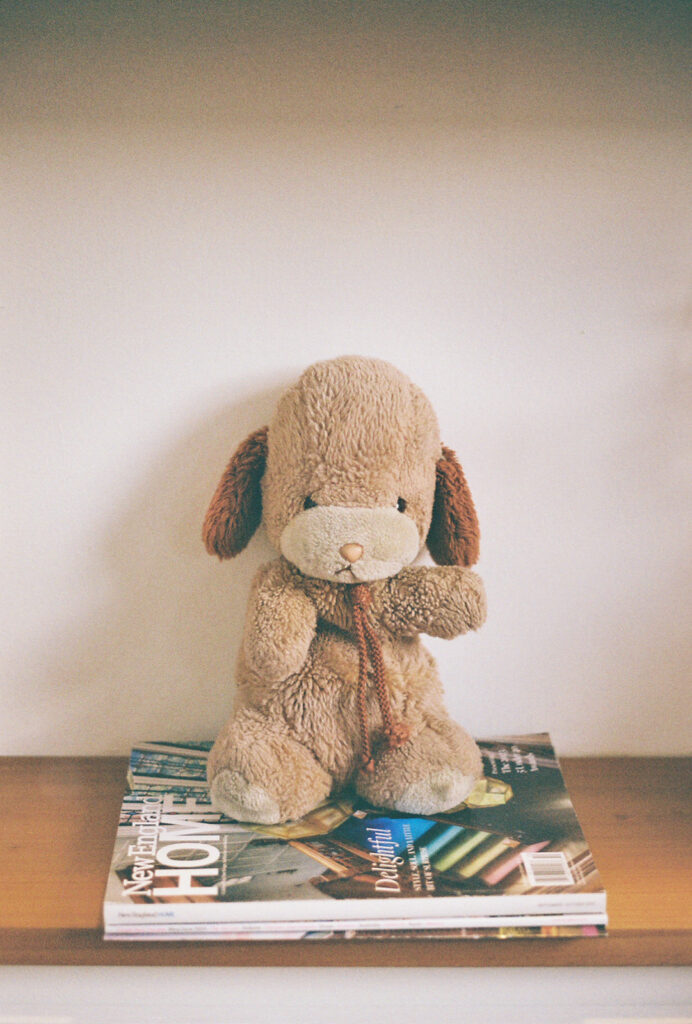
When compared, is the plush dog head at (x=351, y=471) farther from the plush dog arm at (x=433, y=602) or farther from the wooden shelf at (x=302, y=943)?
the wooden shelf at (x=302, y=943)

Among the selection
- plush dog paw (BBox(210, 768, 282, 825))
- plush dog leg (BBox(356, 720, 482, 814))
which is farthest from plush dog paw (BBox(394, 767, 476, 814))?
plush dog paw (BBox(210, 768, 282, 825))

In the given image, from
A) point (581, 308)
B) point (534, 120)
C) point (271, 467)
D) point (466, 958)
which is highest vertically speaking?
point (534, 120)

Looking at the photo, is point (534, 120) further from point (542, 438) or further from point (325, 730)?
point (325, 730)

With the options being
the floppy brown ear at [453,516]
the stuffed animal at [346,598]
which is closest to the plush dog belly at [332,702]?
the stuffed animal at [346,598]

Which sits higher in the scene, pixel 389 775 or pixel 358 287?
pixel 358 287

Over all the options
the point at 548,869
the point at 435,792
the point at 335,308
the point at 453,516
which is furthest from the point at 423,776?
the point at 335,308

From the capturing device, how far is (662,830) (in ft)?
2.71

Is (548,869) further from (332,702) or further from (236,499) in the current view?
(236,499)

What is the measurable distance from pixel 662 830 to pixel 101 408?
687mm

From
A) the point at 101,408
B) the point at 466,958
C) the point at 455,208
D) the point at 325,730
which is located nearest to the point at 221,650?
the point at 325,730

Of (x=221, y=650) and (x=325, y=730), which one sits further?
(x=221, y=650)

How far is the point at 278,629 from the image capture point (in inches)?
29.4

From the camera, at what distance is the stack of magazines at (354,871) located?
668mm

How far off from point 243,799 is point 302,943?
0.41ft
